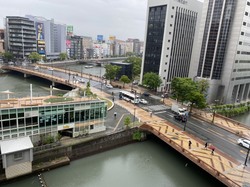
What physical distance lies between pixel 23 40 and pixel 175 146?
114552 mm

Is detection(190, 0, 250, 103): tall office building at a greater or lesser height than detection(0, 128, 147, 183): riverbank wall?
→ greater

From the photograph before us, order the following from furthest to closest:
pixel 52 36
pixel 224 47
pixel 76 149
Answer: pixel 52 36 → pixel 224 47 → pixel 76 149

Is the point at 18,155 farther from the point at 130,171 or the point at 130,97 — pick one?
the point at 130,97

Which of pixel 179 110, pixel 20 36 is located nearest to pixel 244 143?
pixel 179 110

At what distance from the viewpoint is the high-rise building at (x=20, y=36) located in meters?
113

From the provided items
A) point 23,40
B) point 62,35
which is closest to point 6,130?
point 23,40

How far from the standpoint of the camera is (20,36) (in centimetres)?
11419

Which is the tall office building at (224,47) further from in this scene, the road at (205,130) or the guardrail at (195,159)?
the guardrail at (195,159)

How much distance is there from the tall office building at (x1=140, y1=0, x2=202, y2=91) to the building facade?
42.3m

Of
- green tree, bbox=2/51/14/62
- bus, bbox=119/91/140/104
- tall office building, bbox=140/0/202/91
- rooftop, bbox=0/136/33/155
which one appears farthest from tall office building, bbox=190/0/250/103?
green tree, bbox=2/51/14/62

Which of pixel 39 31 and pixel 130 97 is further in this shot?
pixel 39 31

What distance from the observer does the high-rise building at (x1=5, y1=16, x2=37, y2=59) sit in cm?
11269

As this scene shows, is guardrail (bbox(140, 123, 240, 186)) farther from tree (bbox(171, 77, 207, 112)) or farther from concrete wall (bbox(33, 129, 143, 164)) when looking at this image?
tree (bbox(171, 77, 207, 112))

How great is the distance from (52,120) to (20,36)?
344ft
